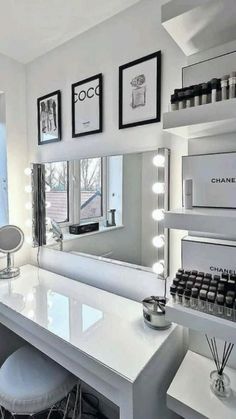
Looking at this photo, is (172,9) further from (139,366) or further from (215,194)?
(139,366)

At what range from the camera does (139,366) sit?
33.9 inches

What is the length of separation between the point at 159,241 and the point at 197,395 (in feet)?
2.07

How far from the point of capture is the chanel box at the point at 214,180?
917 mm

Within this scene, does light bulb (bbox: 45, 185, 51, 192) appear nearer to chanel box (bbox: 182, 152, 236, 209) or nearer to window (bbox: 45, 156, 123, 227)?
window (bbox: 45, 156, 123, 227)

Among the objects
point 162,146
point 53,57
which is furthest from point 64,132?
point 162,146

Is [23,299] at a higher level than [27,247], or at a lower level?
lower

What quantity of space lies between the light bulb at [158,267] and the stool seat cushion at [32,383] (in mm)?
660

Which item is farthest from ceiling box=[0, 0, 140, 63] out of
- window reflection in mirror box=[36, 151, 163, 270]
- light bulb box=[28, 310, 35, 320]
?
light bulb box=[28, 310, 35, 320]

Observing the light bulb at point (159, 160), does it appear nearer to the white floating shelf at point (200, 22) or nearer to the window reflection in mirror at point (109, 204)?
the window reflection in mirror at point (109, 204)

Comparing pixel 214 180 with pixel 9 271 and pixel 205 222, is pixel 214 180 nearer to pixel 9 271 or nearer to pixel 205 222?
pixel 205 222

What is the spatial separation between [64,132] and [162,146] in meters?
0.75

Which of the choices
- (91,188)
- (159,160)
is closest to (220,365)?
(159,160)

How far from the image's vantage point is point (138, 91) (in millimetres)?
1273

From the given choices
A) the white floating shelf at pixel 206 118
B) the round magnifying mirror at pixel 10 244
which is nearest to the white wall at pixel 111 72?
the white floating shelf at pixel 206 118
